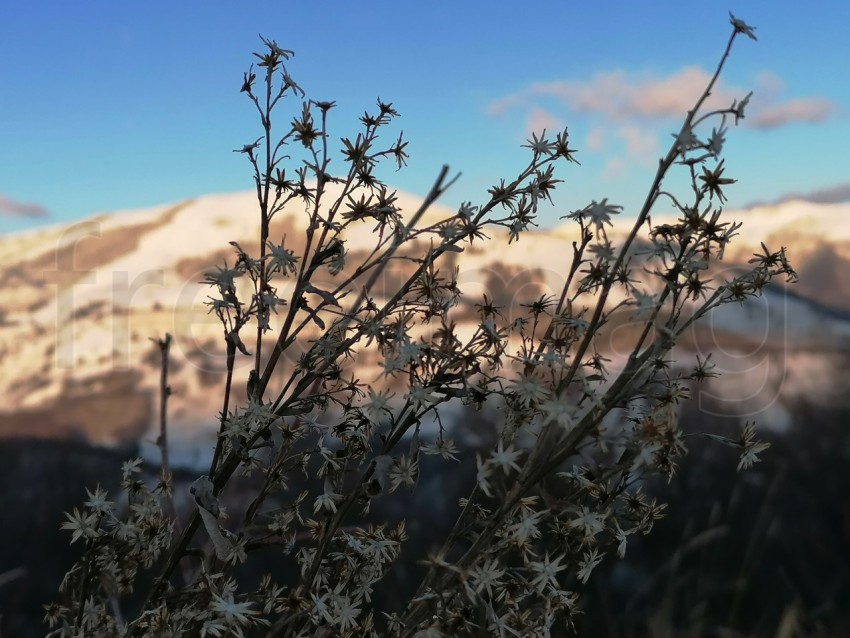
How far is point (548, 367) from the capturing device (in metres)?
0.41

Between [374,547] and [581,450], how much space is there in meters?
Answer: 0.16

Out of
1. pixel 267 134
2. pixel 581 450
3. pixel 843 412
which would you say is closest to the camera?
pixel 581 450

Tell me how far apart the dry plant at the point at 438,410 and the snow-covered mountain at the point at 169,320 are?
1129 mm

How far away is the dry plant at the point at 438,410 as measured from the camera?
1.27 feet

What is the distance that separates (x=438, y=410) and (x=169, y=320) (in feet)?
5.16

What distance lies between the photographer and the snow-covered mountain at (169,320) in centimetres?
179

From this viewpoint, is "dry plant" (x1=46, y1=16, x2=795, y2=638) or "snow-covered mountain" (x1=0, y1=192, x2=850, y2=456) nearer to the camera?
"dry plant" (x1=46, y1=16, x2=795, y2=638)

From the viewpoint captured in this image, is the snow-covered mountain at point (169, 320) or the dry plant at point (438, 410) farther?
the snow-covered mountain at point (169, 320)

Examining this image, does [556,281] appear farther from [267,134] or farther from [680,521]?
[267,134]

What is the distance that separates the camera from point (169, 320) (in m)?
1.87

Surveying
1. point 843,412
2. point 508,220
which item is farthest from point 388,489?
point 843,412

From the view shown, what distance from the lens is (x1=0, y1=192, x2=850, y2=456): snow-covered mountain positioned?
179 cm

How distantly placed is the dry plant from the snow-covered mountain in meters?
1.13

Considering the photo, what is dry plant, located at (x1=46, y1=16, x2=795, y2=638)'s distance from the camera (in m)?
0.39
